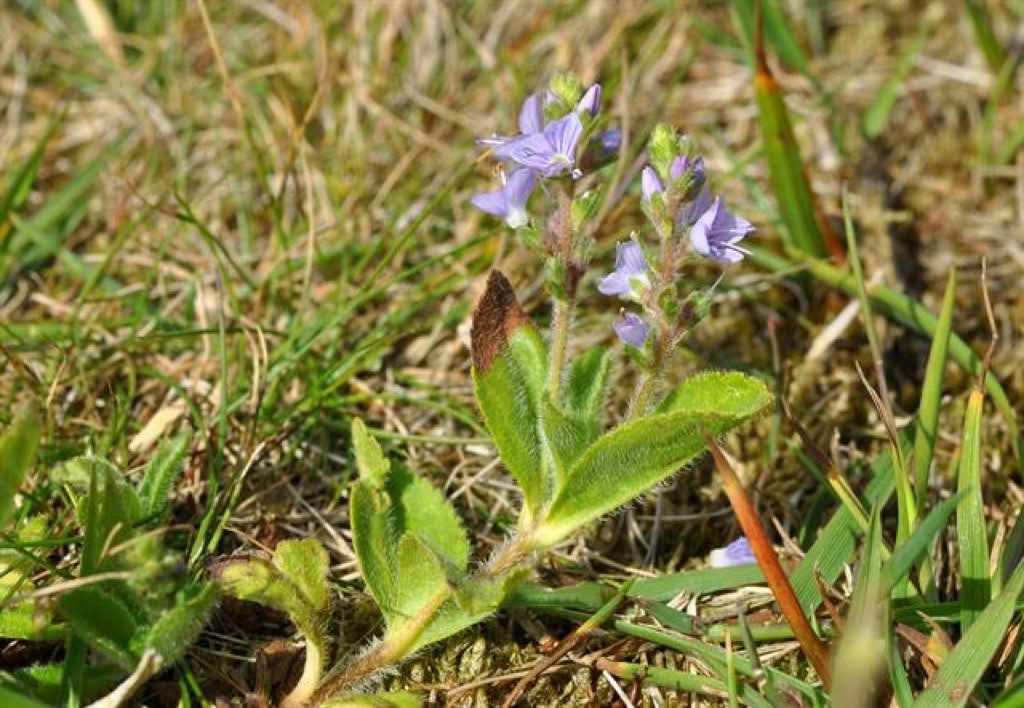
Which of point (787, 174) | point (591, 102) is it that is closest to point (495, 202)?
point (591, 102)

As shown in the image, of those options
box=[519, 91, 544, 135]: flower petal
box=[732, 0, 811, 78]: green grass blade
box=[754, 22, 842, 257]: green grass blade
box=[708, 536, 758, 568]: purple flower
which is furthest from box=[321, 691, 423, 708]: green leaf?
box=[732, 0, 811, 78]: green grass blade

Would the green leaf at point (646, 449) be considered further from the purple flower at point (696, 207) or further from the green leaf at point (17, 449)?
the green leaf at point (17, 449)

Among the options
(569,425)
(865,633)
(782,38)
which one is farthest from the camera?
(782,38)

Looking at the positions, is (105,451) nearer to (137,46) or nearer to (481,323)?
(481,323)

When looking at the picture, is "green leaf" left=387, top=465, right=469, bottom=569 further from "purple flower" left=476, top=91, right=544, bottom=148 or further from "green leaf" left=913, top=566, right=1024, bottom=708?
"green leaf" left=913, top=566, right=1024, bottom=708

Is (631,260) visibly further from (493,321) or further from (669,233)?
(493,321)

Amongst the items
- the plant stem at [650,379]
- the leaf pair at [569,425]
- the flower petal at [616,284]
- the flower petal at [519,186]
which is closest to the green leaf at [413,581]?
the leaf pair at [569,425]

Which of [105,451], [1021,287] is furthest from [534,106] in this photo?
[1021,287]
